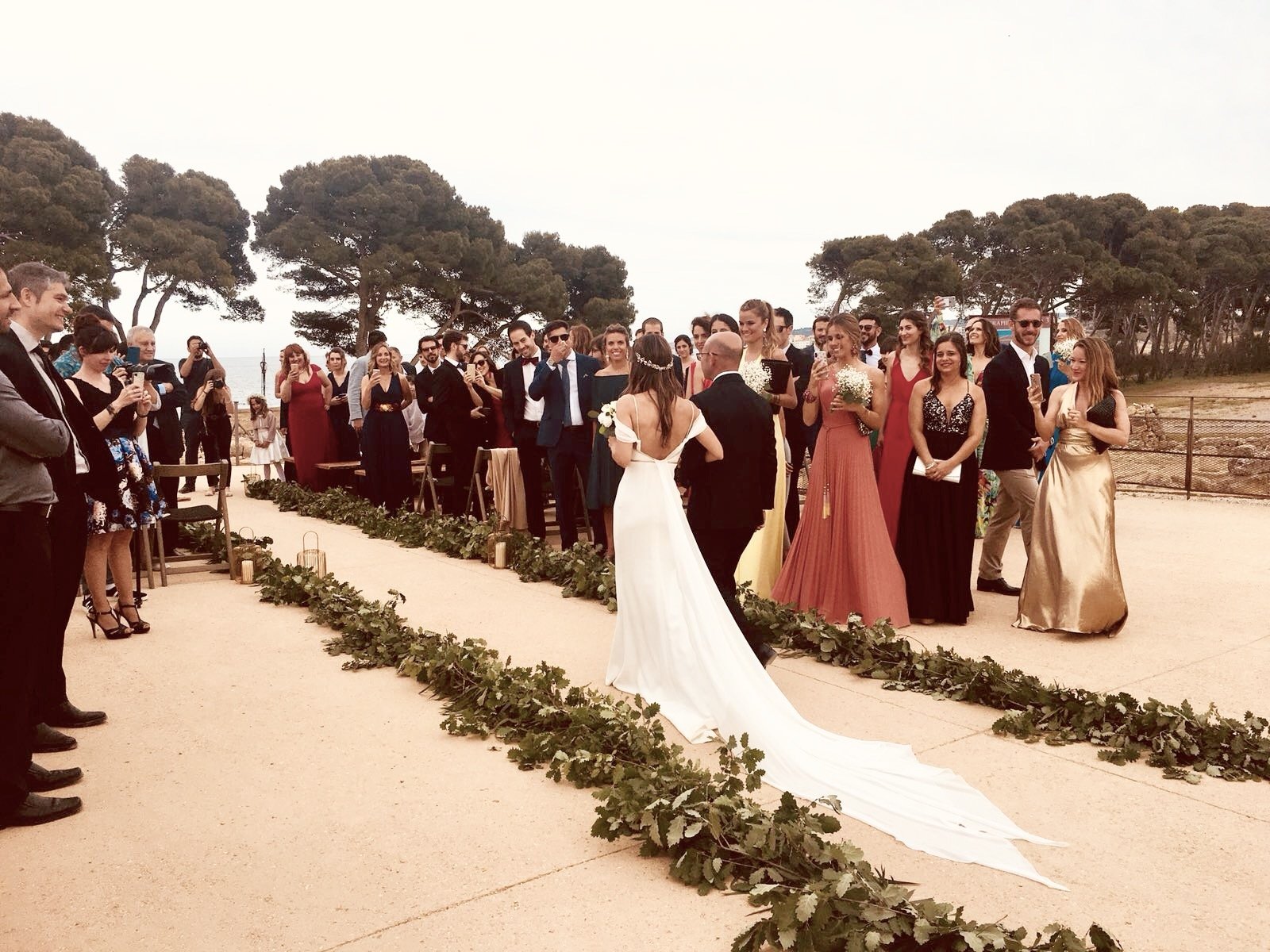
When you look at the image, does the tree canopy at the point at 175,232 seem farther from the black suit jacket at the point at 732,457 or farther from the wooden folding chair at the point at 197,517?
the black suit jacket at the point at 732,457

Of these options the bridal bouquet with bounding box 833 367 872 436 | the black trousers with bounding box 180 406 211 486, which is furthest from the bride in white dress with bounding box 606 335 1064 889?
the black trousers with bounding box 180 406 211 486

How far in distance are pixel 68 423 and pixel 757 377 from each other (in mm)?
4237

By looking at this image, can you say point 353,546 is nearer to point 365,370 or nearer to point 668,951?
point 365,370

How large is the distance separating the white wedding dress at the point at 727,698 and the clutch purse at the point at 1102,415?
302 cm

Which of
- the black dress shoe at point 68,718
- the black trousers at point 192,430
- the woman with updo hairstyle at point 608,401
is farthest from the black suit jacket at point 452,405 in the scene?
the black dress shoe at point 68,718

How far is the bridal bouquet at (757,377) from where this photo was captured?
6.79m

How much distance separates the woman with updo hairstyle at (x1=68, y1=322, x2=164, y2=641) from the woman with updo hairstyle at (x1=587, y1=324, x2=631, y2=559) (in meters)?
3.65

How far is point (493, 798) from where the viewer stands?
4.00 m

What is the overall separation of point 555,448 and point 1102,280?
118 feet

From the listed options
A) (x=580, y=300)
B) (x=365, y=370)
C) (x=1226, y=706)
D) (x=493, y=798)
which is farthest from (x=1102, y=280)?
(x=493, y=798)

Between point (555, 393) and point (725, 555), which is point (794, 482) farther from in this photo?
point (725, 555)

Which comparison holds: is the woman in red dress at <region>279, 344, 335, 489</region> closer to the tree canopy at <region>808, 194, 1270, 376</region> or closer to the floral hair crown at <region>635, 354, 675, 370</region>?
the floral hair crown at <region>635, 354, 675, 370</region>

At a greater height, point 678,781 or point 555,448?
point 555,448

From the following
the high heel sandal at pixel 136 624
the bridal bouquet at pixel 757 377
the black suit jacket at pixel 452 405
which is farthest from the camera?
the black suit jacket at pixel 452 405
